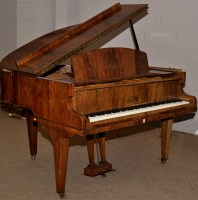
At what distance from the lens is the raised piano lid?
3035 mm

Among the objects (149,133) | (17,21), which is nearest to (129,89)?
(149,133)

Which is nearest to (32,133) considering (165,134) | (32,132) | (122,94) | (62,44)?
(32,132)

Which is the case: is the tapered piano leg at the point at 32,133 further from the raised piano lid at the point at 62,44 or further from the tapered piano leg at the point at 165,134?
the tapered piano leg at the point at 165,134

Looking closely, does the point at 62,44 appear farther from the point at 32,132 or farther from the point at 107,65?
the point at 32,132

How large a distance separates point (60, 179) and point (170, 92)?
124cm

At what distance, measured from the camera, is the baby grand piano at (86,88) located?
2.89 meters

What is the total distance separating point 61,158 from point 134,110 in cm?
66

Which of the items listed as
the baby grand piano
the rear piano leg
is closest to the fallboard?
the baby grand piano

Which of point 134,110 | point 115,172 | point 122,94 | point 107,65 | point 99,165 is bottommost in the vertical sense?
point 115,172

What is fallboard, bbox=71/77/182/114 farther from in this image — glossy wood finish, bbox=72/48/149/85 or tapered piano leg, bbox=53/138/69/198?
tapered piano leg, bbox=53/138/69/198

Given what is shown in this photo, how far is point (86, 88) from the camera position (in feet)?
9.53

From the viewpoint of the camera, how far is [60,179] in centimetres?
302

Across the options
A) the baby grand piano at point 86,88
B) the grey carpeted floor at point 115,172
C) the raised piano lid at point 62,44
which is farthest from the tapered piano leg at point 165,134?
the raised piano lid at point 62,44

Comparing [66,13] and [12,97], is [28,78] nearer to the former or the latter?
[12,97]
